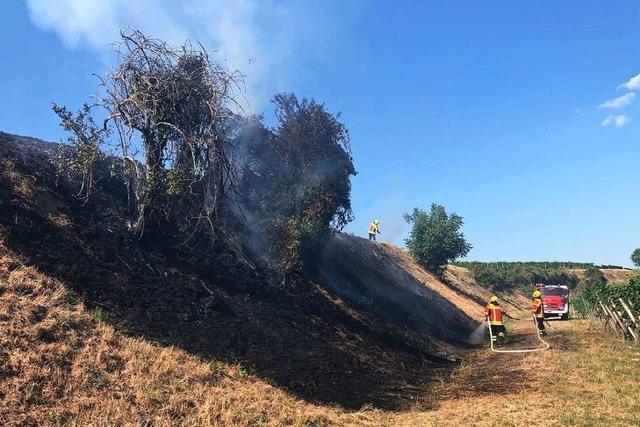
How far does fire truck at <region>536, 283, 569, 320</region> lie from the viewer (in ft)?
110

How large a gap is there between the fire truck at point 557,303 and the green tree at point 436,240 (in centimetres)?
915

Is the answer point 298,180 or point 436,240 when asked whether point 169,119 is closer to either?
point 298,180

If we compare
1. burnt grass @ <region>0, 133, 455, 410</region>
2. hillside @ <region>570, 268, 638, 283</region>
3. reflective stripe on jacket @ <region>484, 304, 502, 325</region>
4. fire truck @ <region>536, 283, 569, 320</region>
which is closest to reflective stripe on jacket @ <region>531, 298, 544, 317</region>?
reflective stripe on jacket @ <region>484, 304, 502, 325</region>

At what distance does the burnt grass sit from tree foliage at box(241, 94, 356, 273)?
2.29 m

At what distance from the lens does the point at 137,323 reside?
1085 cm

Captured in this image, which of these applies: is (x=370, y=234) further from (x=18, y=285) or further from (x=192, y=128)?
(x=18, y=285)

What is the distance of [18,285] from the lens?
387 inches

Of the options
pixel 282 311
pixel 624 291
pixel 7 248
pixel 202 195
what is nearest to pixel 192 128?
pixel 202 195

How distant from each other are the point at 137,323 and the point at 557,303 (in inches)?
1255

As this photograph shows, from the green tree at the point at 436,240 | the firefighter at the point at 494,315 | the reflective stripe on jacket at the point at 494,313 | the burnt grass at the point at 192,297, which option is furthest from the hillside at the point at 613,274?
the burnt grass at the point at 192,297

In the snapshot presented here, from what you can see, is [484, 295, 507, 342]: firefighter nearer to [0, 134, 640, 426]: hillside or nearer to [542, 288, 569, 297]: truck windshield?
[0, 134, 640, 426]: hillside

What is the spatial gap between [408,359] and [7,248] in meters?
13.6

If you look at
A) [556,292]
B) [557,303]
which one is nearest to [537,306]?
[557,303]

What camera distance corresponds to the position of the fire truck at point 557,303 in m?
33.6
